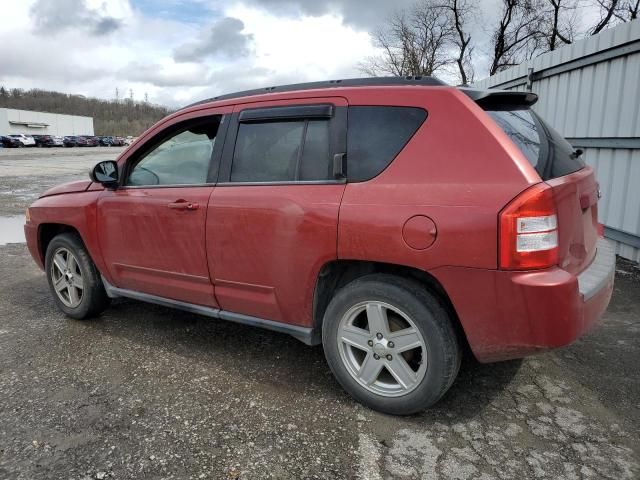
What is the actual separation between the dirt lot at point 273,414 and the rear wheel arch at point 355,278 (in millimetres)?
461

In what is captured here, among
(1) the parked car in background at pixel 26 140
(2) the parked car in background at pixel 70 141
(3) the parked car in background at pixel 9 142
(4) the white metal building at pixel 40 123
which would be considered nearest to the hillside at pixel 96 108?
(4) the white metal building at pixel 40 123

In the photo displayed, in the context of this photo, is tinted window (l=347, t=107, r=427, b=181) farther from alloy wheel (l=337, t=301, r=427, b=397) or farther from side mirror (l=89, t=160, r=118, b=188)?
side mirror (l=89, t=160, r=118, b=188)

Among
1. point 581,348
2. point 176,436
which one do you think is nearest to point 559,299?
point 581,348

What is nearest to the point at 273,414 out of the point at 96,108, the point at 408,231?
the point at 408,231

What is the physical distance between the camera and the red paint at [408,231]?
90.1 inches

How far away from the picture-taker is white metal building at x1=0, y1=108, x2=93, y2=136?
253 ft

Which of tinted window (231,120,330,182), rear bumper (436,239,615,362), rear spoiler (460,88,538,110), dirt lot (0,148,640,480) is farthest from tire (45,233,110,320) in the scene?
rear spoiler (460,88,538,110)

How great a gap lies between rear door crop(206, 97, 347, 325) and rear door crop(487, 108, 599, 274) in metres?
0.95

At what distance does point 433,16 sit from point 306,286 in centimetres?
3014

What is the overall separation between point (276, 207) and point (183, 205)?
0.77 m

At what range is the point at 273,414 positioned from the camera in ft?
9.07

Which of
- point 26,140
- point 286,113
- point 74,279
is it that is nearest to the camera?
point 286,113

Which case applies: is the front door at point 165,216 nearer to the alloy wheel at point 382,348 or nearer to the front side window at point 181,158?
the front side window at point 181,158

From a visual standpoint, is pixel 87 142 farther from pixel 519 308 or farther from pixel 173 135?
pixel 519 308
